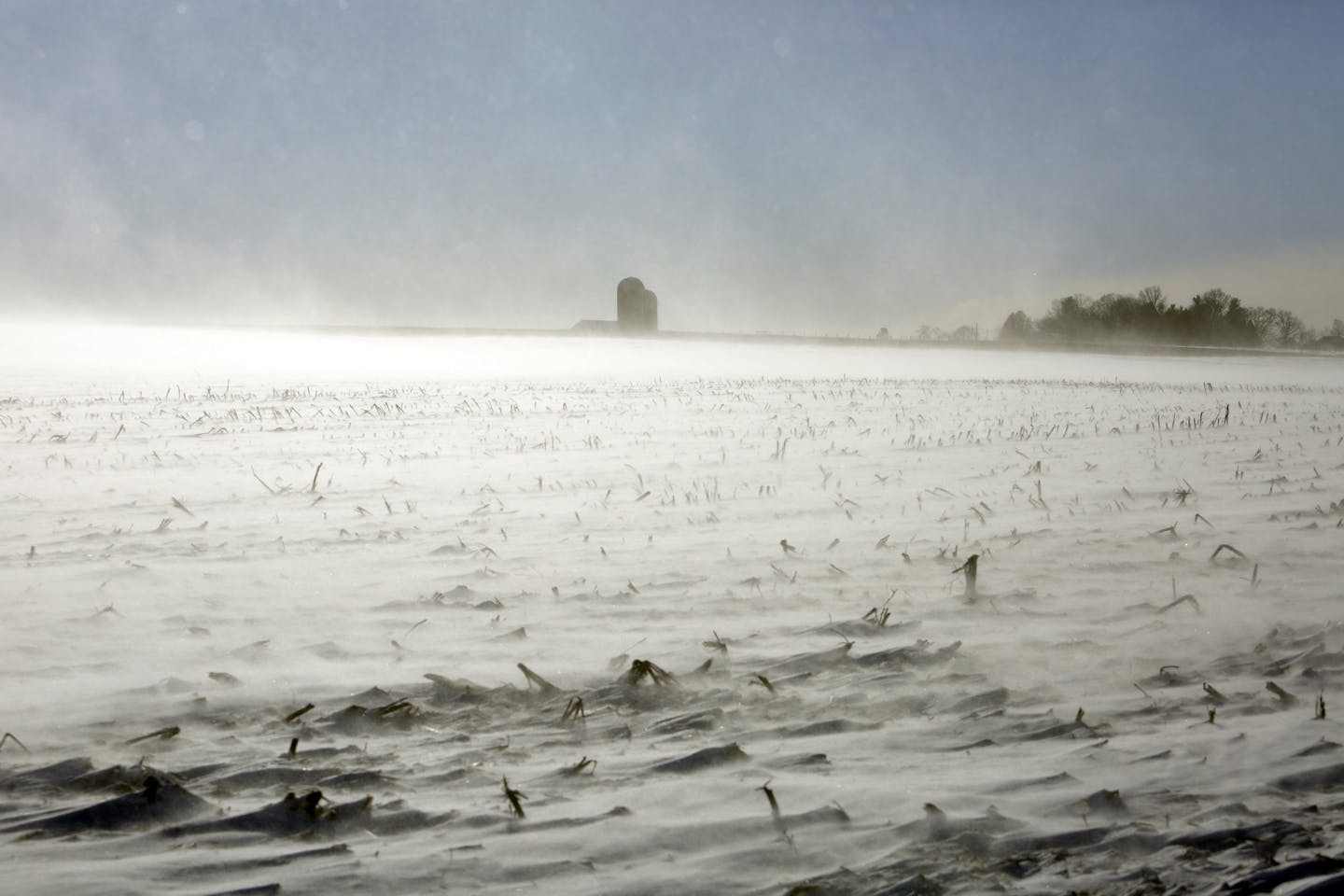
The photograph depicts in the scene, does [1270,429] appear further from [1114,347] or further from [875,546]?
[1114,347]

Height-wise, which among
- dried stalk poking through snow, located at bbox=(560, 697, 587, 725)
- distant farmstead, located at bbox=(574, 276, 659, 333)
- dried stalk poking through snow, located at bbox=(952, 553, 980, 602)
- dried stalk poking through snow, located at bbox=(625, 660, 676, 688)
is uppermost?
distant farmstead, located at bbox=(574, 276, 659, 333)

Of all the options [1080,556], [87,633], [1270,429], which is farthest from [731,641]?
[1270,429]

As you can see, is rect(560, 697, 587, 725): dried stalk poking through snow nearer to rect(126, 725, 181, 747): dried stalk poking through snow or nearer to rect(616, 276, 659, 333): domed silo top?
rect(126, 725, 181, 747): dried stalk poking through snow

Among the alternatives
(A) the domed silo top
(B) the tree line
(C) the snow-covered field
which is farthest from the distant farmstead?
(C) the snow-covered field

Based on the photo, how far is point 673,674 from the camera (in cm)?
365

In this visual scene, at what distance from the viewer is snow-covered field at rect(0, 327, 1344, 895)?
2.35 meters

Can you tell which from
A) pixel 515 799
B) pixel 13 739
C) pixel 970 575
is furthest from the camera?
pixel 970 575

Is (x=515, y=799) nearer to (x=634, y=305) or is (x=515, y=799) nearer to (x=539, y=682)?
(x=539, y=682)

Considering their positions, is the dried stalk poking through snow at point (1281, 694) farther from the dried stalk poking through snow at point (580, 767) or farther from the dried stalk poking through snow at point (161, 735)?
the dried stalk poking through snow at point (161, 735)

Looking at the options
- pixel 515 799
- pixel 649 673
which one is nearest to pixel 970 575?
pixel 649 673

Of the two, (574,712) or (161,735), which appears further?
(574,712)

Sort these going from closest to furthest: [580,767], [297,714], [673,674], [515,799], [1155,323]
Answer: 1. [515,799]
2. [580,767]
3. [297,714]
4. [673,674]
5. [1155,323]

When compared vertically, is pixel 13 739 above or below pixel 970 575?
below

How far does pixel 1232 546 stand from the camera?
A: 525 centimetres
